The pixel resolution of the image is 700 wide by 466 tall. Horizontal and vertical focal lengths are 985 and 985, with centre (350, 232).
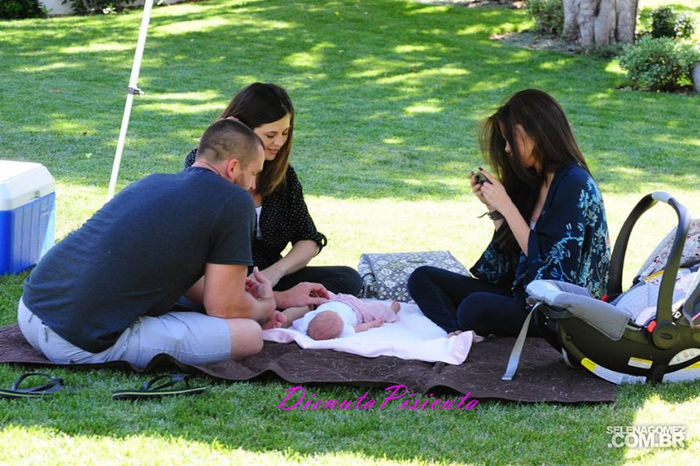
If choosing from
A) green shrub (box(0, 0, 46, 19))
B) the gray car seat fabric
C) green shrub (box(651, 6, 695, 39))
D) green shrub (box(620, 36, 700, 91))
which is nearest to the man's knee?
the gray car seat fabric

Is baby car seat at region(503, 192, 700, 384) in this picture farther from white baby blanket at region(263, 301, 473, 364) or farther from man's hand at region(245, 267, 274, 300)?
man's hand at region(245, 267, 274, 300)

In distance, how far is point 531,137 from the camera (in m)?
4.29

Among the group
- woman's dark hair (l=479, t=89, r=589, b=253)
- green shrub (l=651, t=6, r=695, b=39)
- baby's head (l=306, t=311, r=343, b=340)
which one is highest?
woman's dark hair (l=479, t=89, r=589, b=253)

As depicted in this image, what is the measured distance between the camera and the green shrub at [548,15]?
1553cm

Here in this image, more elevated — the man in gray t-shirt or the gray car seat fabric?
the man in gray t-shirt

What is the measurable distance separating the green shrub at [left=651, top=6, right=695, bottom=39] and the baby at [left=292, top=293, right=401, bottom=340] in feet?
35.2

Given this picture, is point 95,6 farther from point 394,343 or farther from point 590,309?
point 590,309

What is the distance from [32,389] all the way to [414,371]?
1456mm

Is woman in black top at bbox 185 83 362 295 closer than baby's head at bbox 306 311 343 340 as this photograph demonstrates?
No

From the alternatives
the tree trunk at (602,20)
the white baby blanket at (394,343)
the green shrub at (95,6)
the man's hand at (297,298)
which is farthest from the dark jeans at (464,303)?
the green shrub at (95,6)

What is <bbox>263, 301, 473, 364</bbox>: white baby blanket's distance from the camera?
4137 millimetres

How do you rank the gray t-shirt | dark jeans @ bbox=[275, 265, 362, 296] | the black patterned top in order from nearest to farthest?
the gray t-shirt, the black patterned top, dark jeans @ bbox=[275, 265, 362, 296]

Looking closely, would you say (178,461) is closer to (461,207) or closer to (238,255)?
(238,255)

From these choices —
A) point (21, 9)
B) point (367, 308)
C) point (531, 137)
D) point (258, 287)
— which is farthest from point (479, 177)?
point (21, 9)
